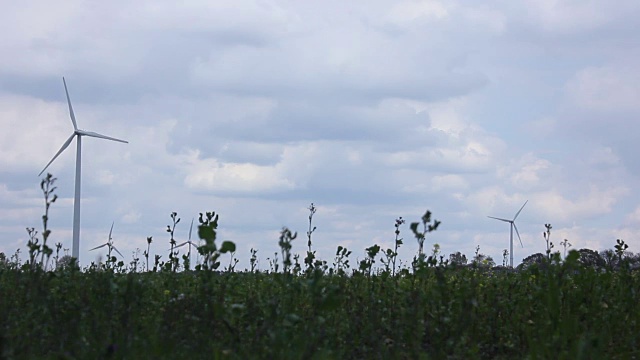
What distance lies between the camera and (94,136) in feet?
91.7

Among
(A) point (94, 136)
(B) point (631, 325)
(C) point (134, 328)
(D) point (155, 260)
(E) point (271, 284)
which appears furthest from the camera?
(A) point (94, 136)

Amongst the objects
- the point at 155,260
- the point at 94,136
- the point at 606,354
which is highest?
the point at 94,136

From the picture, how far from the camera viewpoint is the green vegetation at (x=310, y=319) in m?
7.48

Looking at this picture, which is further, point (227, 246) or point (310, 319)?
point (310, 319)

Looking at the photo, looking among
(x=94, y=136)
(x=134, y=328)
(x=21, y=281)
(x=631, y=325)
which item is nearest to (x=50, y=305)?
(x=134, y=328)

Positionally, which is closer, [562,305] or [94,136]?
[562,305]

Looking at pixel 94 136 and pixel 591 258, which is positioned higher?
pixel 94 136

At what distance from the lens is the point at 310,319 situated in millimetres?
9375

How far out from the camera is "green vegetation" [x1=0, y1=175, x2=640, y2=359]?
748 cm

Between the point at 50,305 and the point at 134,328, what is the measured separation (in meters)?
0.99

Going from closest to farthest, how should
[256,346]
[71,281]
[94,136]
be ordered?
[256,346]
[71,281]
[94,136]

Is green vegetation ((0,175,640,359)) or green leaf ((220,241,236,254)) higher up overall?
green leaf ((220,241,236,254))

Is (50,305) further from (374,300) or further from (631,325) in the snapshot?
(631,325)

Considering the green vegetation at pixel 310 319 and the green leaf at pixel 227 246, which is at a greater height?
the green leaf at pixel 227 246
